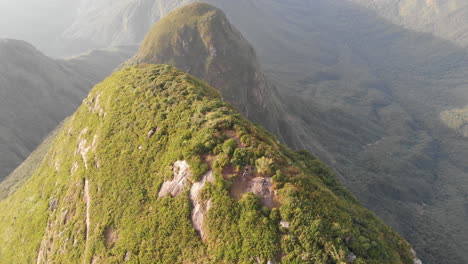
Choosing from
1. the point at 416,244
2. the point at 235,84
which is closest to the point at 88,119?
the point at 235,84

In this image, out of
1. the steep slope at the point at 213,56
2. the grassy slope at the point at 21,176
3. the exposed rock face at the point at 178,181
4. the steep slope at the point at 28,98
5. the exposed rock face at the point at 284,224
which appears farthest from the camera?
the steep slope at the point at 28,98

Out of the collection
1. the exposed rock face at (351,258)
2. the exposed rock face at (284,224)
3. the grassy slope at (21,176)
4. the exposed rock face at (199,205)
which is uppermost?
the exposed rock face at (199,205)

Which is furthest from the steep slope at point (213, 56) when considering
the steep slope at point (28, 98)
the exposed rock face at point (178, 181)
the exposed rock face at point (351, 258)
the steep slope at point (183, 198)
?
the steep slope at point (28, 98)

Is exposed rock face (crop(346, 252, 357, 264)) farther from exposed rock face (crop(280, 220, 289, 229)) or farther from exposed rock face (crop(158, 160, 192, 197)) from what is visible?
exposed rock face (crop(158, 160, 192, 197))

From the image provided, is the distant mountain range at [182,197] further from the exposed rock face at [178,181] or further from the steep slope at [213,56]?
the steep slope at [213,56]

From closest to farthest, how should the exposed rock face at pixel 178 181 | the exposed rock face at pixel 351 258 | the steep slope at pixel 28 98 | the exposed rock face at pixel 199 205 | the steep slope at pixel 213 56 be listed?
the exposed rock face at pixel 351 258 → the exposed rock face at pixel 199 205 → the exposed rock face at pixel 178 181 → the steep slope at pixel 213 56 → the steep slope at pixel 28 98

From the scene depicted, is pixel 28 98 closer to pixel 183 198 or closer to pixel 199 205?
pixel 183 198

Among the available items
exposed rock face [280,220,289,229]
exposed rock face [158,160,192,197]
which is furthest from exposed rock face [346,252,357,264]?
exposed rock face [158,160,192,197]
